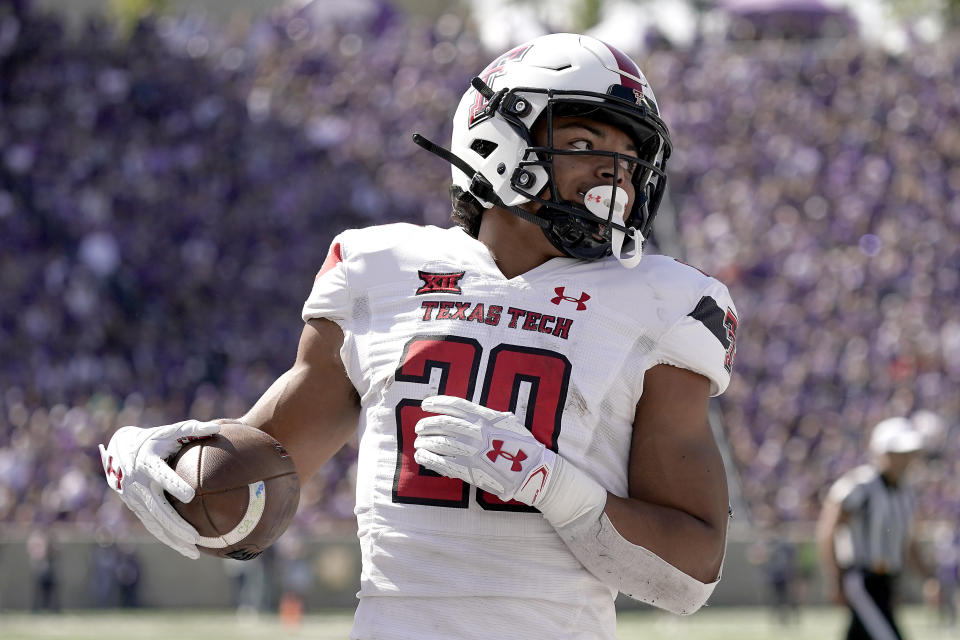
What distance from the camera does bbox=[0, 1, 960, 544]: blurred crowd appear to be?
17.7m

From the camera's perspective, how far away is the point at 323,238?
840 inches

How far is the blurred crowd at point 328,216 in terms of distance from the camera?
697 inches

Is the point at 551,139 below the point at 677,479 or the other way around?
the other way around

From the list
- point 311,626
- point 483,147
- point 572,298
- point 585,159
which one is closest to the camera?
point 572,298

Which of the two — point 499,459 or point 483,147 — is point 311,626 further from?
point 499,459

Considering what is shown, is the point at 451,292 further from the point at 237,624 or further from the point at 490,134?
the point at 237,624

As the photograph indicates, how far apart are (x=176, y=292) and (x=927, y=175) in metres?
10.4

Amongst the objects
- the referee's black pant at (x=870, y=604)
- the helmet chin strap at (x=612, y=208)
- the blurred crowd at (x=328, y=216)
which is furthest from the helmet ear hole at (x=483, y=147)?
the blurred crowd at (x=328, y=216)

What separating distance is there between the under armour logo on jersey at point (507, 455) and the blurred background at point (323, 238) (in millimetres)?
12269

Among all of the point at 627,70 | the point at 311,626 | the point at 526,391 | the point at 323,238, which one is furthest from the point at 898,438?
the point at 323,238

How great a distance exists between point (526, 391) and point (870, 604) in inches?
197

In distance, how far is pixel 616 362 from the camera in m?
2.70

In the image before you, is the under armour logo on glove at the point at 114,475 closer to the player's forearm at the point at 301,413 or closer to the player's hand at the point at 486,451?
the player's forearm at the point at 301,413

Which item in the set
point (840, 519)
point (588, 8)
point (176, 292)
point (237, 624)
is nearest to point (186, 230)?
point (176, 292)
